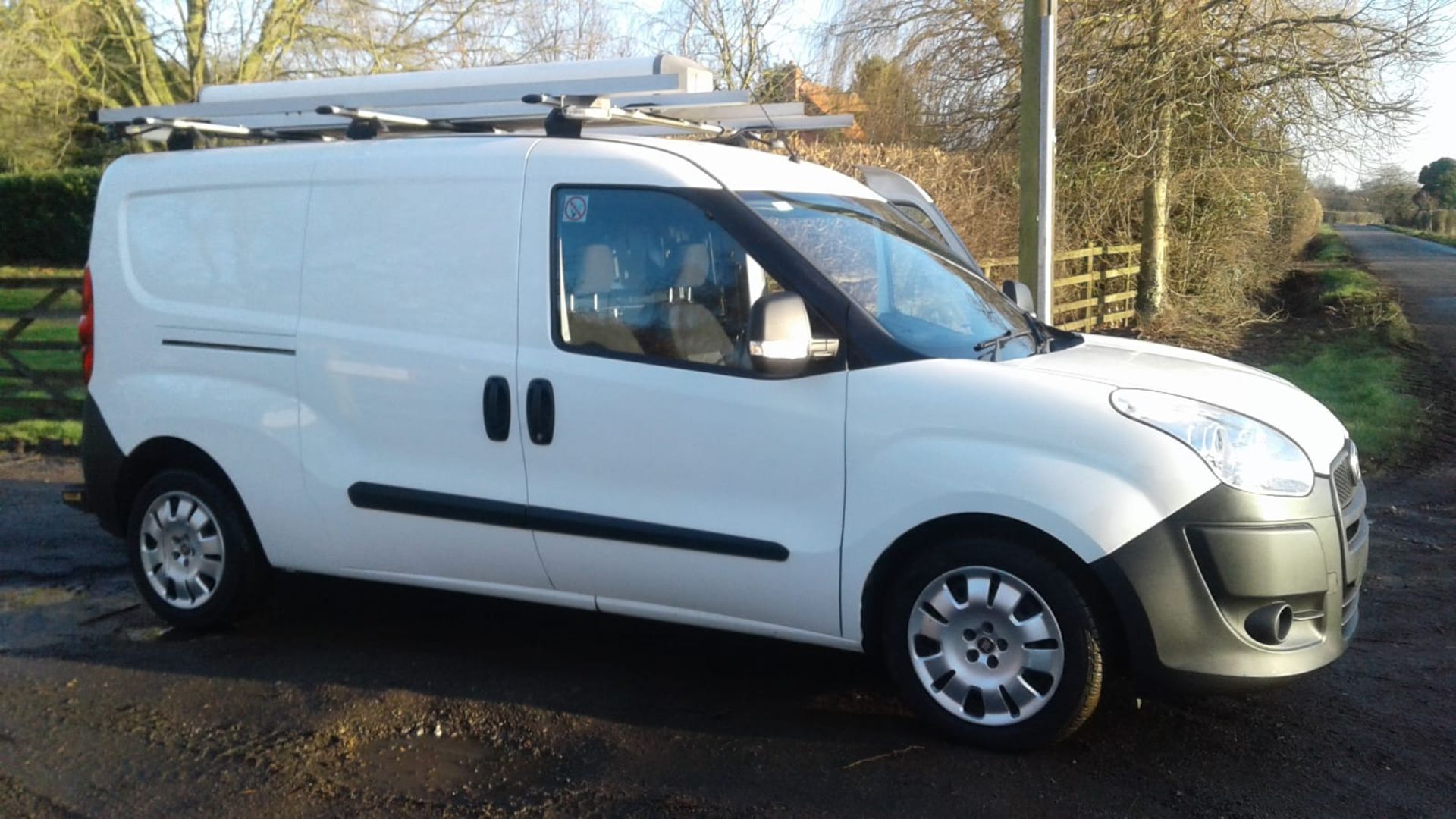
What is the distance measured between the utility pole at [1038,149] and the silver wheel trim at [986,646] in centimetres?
500

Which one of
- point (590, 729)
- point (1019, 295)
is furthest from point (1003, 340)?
point (590, 729)

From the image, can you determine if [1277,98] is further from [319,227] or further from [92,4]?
[92,4]

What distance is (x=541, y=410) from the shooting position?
4.72 meters

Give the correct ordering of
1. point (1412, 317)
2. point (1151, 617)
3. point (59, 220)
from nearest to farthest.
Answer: point (1151, 617) → point (1412, 317) → point (59, 220)

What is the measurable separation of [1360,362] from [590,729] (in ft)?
40.1

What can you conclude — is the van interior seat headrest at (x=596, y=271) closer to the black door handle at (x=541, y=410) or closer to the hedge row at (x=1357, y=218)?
the black door handle at (x=541, y=410)

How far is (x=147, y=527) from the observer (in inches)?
221

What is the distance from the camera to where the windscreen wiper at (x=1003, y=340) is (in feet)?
15.1

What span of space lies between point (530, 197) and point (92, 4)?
19.9 metres

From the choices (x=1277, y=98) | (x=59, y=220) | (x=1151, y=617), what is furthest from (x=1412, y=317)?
(x=59, y=220)

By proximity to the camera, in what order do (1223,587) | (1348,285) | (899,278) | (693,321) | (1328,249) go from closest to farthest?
(1223,587) < (693,321) < (899,278) < (1348,285) < (1328,249)

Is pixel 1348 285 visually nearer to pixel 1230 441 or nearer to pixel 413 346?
pixel 1230 441

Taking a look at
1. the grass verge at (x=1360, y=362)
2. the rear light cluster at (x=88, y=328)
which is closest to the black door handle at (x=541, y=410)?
the rear light cluster at (x=88, y=328)

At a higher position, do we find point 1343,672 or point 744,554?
point 744,554
